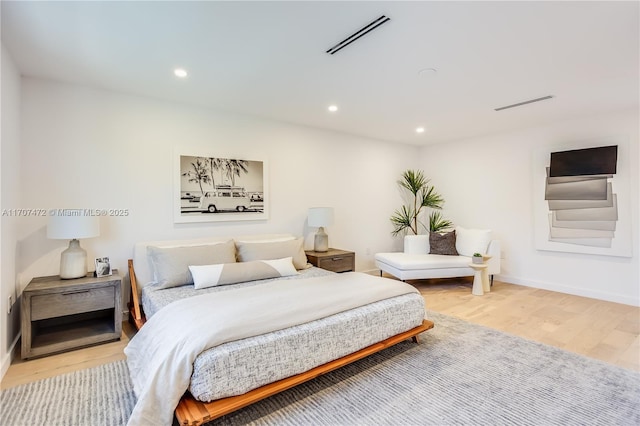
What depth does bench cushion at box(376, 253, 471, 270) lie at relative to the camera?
15.1ft

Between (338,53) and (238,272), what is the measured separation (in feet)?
7.36

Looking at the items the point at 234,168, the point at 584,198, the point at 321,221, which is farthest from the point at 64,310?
the point at 584,198

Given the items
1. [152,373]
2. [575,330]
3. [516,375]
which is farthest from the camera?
[575,330]

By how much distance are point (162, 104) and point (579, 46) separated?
4.07m

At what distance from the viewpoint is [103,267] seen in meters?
3.00

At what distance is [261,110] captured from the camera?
157 inches

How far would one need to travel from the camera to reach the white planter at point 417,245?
536 centimetres

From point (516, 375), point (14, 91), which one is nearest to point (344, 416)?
point (516, 375)

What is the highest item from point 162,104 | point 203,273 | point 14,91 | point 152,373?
point 162,104

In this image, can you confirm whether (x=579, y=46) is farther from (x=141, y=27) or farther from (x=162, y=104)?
(x=162, y=104)

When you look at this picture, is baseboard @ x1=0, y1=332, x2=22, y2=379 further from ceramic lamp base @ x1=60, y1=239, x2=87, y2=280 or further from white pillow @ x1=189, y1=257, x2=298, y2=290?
white pillow @ x1=189, y1=257, x2=298, y2=290

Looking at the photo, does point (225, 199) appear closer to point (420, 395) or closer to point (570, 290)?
point (420, 395)

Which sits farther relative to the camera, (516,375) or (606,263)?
(606,263)

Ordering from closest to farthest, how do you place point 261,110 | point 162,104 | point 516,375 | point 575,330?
1. point 516,375
2. point 575,330
3. point 162,104
4. point 261,110
